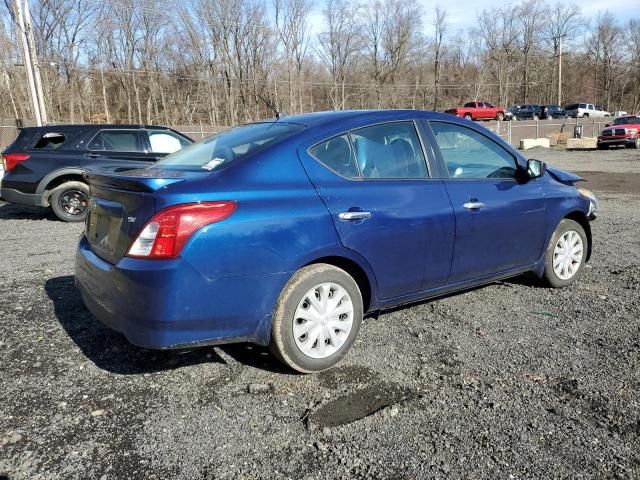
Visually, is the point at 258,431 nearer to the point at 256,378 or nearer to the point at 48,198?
the point at 256,378

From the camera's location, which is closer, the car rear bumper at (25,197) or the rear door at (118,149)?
the car rear bumper at (25,197)

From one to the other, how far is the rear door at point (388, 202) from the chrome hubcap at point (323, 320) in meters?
0.30

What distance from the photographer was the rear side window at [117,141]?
940 centimetres

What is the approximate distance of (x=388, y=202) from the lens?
3486mm

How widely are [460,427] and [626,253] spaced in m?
4.73

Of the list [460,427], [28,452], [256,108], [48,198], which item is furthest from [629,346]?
[256,108]

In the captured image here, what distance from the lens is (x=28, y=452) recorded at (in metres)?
2.51

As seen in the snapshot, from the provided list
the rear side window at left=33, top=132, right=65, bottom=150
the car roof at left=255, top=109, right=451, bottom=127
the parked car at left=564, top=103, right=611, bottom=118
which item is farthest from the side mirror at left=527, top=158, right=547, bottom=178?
the parked car at left=564, top=103, right=611, bottom=118

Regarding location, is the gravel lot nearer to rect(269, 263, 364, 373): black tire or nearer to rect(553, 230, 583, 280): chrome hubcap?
rect(269, 263, 364, 373): black tire

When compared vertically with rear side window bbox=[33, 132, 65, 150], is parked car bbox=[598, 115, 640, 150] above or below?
below

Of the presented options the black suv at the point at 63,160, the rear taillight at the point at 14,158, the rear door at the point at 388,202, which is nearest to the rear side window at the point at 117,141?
the black suv at the point at 63,160

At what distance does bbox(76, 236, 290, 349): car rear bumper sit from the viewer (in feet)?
9.04

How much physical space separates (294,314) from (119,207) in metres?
1.21

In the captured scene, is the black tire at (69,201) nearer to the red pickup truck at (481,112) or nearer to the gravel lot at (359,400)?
the gravel lot at (359,400)
